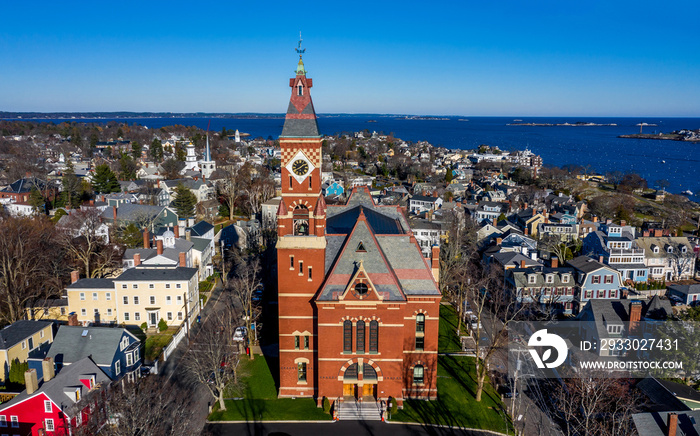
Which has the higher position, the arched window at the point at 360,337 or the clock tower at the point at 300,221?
the clock tower at the point at 300,221

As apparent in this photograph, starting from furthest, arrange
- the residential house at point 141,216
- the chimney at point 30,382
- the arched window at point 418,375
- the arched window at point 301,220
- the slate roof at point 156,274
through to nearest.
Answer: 1. the residential house at point 141,216
2. the slate roof at point 156,274
3. the arched window at point 418,375
4. the arched window at point 301,220
5. the chimney at point 30,382

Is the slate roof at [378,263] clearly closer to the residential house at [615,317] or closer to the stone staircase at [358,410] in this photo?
the stone staircase at [358,410]

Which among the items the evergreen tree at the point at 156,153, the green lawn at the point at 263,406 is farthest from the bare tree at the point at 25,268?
the evergreen tree at the point at 156,153

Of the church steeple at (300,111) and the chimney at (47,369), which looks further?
the church steeple at (300,111)

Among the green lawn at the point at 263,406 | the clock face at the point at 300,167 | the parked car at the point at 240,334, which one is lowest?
the green lawn at the point at 263,406

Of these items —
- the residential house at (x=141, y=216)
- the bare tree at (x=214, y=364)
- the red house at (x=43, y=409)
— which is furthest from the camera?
the residential house at (x=141, y=216)

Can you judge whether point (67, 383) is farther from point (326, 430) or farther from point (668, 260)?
point (668, 260)

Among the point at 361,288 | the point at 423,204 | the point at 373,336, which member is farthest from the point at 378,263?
the point at 423,204

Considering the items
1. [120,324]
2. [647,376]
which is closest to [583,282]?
[647,376]
